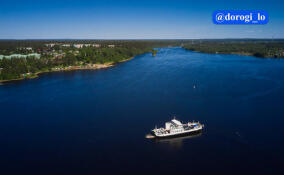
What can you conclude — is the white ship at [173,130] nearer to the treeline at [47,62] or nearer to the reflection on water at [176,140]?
the reflection on water at [176,140]

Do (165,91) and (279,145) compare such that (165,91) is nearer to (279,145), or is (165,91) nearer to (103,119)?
(103,119)

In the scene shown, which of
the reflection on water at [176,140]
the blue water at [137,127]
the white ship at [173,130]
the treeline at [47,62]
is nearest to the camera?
the blue water at [137,127]

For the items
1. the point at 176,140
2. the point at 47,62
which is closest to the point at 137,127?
the point at 176,140

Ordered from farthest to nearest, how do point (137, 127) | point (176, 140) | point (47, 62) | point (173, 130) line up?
1. point (47, 62)
2. point (137, 127)
3. point (173, 130)
4. point (176, 140)

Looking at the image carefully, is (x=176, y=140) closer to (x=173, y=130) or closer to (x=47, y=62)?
(x=173, y=130)

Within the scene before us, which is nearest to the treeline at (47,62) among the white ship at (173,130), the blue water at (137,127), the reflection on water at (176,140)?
the blue water at (137,127)

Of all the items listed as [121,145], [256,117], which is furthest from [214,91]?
[121,145]

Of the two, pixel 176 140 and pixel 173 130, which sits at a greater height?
pixel 173 130

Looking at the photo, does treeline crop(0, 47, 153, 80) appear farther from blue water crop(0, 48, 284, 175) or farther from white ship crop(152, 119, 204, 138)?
white ship crop(152, 119, 204, 138)
